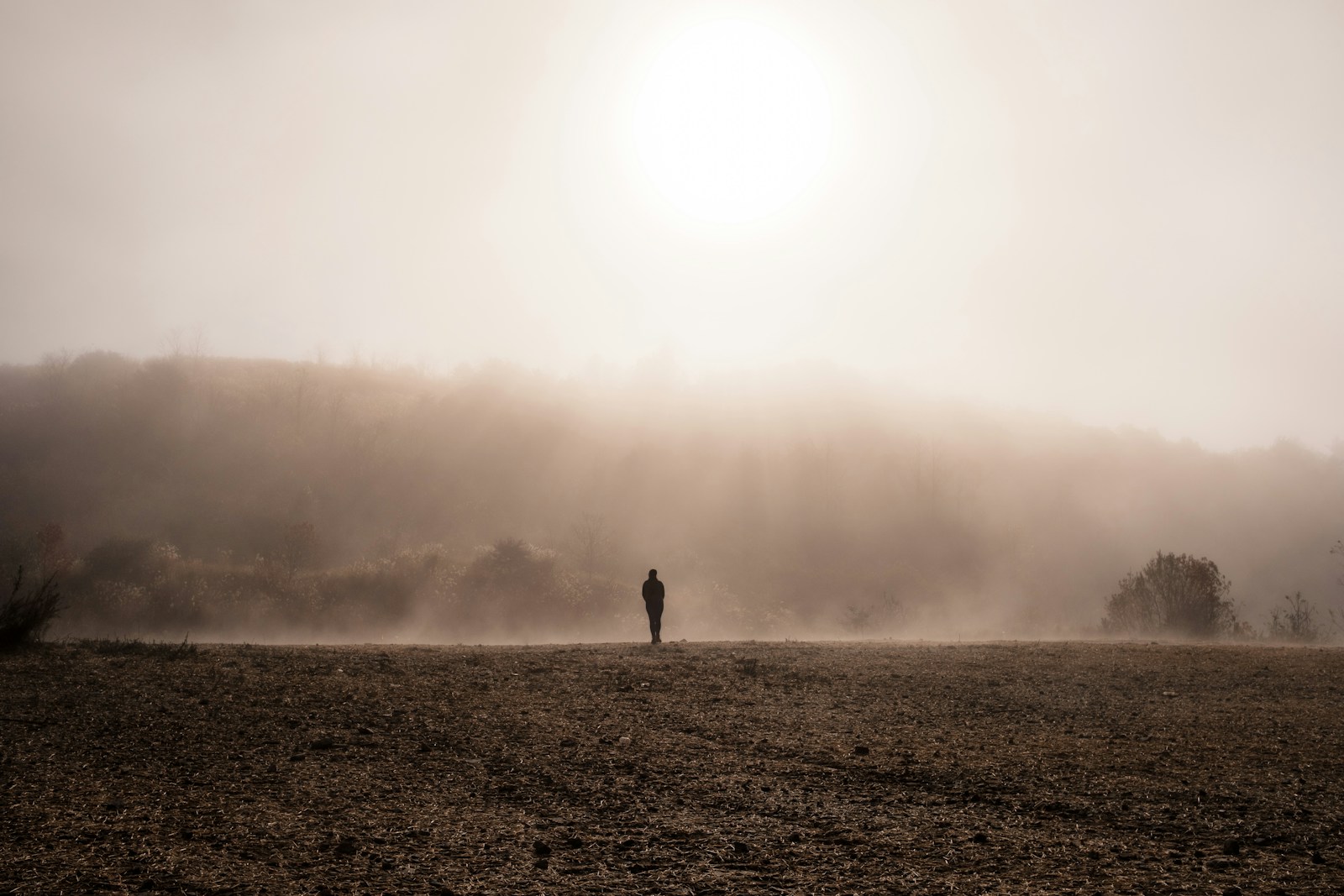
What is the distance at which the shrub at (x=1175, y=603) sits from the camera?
89.2ft

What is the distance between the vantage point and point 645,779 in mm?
8102

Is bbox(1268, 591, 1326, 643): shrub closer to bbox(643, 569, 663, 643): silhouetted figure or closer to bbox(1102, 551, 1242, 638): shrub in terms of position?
bbox(1102, 551, 1242, 638): shrub

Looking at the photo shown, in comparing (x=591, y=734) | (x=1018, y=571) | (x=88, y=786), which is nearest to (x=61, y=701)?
(x=88, y=786)

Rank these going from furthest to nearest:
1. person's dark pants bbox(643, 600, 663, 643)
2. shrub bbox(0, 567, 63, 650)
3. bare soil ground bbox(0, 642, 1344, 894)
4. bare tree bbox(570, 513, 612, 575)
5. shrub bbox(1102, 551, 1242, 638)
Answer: bare tree bbox(570, 513, 612, 575) → shrub bbox(1102, 551, 1242, 638) → person's dark pants bbox(643, 600, 663, 643) → shrub bbox(0, 567, 63, 650) → bare soil ground bbox(0, 642, 1344, 894)

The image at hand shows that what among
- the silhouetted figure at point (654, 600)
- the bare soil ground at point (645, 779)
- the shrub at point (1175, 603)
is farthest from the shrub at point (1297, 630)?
the silhouetted figure at point (654, 600)

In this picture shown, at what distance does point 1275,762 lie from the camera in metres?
8.48

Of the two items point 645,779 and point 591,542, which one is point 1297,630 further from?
point 591,542

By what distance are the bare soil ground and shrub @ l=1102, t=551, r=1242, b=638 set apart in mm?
15268

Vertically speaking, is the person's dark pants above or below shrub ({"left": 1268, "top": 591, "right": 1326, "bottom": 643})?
above

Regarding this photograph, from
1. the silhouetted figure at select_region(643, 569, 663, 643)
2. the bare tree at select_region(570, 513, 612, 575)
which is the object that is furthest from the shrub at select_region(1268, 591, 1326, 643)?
the bare tree at select_region(570, 513, 612, 575)

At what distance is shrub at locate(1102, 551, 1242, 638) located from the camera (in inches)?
1070

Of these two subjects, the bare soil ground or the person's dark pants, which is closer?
the bare soil ground

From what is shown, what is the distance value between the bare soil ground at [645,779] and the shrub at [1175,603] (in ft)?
50.1

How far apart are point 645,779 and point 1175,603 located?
2690 centimetres
